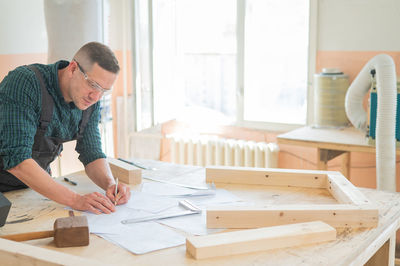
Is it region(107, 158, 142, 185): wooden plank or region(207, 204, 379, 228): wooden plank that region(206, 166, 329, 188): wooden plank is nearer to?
region(107, 158, 142, 185): wooden plank

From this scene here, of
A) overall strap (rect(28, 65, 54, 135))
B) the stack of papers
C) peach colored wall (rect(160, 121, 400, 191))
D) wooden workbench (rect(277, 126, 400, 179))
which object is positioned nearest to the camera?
the stack of papers

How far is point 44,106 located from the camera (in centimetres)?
197

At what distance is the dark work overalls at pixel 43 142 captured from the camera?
1974mm

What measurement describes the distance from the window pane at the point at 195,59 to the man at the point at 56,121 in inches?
85.6

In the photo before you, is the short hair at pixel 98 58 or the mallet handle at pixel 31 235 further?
the short hair at pixel 98 58

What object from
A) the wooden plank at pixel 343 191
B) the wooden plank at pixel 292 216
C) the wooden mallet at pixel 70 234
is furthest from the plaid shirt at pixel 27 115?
the wooden plank at pixel 343 191

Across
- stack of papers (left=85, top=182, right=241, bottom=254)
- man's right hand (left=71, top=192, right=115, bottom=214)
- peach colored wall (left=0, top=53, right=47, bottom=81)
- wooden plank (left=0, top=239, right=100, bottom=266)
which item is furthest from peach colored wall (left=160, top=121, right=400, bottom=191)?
wooden plank (left=0, top=239, right=100, bottom=266)

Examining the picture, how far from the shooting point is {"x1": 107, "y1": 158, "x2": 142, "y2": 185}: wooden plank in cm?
212

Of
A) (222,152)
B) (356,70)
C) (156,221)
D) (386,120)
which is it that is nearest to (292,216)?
(156,221)

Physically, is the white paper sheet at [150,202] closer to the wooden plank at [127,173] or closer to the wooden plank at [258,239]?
the wooden plank at [127,173]

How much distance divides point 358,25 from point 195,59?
164cm

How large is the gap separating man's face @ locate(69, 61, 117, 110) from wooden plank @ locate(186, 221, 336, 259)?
824 mm

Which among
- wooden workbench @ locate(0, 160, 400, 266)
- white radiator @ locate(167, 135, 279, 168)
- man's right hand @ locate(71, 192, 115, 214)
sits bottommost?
white radiator @ locate(167, 135, 279, 168)

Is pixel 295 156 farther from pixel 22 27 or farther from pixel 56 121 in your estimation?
pixel 56 121
